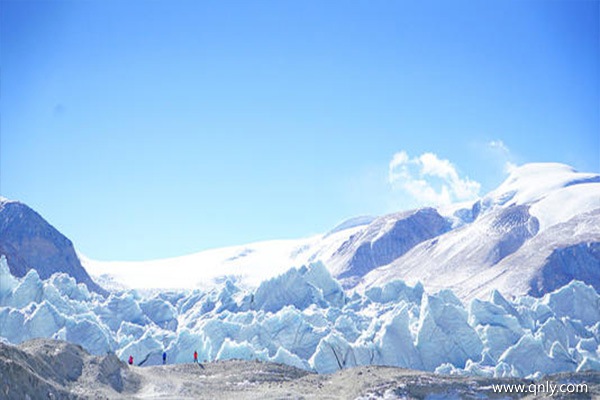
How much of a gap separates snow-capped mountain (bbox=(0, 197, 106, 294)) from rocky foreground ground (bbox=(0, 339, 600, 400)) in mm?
113183

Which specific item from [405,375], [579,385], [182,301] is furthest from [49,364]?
[182,301]

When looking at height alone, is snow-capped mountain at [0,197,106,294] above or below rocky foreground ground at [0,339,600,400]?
above

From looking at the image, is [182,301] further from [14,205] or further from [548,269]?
Result: [548,269]

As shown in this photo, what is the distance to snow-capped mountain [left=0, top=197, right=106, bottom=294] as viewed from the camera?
14625cm

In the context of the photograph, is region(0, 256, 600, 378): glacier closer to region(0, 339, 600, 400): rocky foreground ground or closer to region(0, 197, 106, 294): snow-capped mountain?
region(0, 339, 600, 400): rocky foreground ground

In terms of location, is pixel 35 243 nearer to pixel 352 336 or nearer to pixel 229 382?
pixel 352 336

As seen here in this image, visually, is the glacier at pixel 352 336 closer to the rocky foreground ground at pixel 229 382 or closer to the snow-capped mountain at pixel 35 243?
the rocky foreground ground at pixel 229 382

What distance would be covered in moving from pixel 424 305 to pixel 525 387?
3391cm

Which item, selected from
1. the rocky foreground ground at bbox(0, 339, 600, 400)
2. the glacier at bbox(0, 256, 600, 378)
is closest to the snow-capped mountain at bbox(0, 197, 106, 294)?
the glacier at bbox(0, 256, 600, 378)

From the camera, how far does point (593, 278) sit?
172m

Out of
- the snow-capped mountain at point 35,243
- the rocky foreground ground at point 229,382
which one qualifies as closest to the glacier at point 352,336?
the rocky foreground ground at point 229,382

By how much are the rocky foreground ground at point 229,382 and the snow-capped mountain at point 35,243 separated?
113183mm

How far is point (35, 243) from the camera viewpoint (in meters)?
152

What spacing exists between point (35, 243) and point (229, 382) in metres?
125
